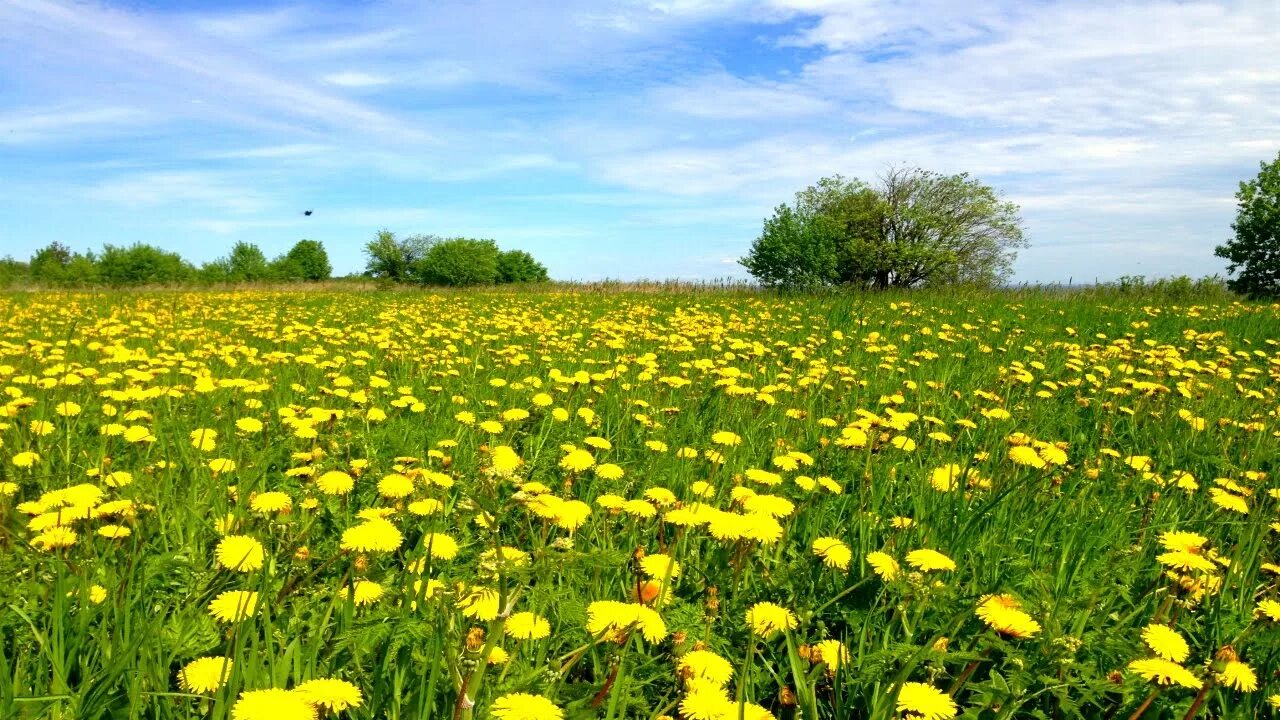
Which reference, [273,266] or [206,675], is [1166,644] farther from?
[273,266]

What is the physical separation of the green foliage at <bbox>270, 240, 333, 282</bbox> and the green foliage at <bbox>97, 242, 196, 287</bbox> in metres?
18.9

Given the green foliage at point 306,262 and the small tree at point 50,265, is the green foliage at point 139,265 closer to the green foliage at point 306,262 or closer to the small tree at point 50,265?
the small tree at point 50,265

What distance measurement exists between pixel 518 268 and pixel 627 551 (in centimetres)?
A: 8881

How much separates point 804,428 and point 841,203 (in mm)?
40043

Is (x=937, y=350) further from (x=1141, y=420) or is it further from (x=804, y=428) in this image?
(x=804, y=428)

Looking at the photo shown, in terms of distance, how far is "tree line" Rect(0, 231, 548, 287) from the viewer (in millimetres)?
55219

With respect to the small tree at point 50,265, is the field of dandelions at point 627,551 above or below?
Answer: below

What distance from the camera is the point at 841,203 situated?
134 ft

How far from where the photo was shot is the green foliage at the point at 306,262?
80625 millimetres

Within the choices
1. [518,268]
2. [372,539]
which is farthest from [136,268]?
[372,539]

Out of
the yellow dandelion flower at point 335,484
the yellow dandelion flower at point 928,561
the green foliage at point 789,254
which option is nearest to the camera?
the yellow dandelion flower at point 928,561

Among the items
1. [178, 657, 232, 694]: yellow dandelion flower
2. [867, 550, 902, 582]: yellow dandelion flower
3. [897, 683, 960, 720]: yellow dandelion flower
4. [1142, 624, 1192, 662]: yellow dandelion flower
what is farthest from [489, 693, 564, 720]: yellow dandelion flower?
[1142, 624, 1192, 662]: yellow dandelion flower

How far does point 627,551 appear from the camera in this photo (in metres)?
2.16

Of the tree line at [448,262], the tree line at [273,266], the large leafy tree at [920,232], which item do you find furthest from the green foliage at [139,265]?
the large leafy tree at [920,232]
